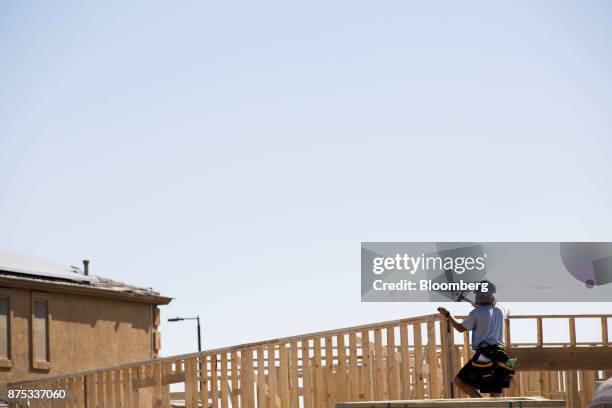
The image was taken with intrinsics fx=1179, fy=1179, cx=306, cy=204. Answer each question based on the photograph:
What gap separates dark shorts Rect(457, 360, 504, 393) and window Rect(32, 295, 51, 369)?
1540cm

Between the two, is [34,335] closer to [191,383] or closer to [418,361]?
[191,383]

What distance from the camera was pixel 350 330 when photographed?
20.2 m

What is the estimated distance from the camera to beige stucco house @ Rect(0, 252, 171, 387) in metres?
28.0

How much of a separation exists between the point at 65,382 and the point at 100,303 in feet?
25.2

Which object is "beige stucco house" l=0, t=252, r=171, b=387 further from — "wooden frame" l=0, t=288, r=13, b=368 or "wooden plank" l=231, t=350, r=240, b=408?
"wooden plank" l=231, t=350, r=240, b=408

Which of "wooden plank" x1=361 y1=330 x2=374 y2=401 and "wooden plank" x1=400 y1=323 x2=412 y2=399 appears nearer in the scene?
"wooden plank" x1=400 y1=323 x2=412 y2=399

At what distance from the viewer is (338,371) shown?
803 inches

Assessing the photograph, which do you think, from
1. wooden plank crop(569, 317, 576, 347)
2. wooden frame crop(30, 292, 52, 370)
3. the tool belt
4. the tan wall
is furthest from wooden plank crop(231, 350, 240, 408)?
wooden frame crop(30, 292, 52, 370)

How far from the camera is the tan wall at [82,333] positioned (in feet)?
92.7

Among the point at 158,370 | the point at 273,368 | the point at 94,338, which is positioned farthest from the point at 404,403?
the point at 94,338

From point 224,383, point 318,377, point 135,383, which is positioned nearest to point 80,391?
point 135,383

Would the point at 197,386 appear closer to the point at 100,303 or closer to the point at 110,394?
the point at 110,394

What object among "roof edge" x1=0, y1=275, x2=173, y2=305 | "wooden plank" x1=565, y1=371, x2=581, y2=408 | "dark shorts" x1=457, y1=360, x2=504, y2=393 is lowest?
"wooden plank" x1=565, y1=371, x2=581, y2=408

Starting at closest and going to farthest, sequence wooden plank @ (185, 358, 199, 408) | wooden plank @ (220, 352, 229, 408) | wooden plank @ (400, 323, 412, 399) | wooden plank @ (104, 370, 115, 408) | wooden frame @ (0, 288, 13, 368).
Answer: wooden plank @ (400, 323, 412, 399) < wooden plank @ (220, 352, 229, 408) < wooden plank @ (185, 358, 199, 408) < wooden plank @ (104, 370, 115, 408) < wooden frame @ (0, 288, 13, 368)
